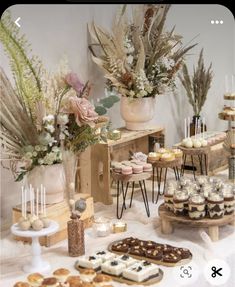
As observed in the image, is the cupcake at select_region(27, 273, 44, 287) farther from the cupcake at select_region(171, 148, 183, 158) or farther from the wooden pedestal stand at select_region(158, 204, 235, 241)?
the cupcake at select_region(171, 148, 183, 158)

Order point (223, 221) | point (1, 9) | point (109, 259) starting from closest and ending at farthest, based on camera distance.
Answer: point (1, 9), point (109, 259), point (223, 221)

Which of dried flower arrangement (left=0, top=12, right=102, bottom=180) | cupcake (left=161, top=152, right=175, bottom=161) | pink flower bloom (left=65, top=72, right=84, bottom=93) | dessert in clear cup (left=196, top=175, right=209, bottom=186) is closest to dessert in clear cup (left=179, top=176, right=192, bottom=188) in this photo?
dessert in clear cup (left=196, top=175, right=209, bottom=186)

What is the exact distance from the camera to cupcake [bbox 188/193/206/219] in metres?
1.35

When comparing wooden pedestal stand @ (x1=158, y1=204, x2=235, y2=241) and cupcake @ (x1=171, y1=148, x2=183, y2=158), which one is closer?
wooden pedestal stand @ (x1=158, y1=204, x2=235, y2=241)

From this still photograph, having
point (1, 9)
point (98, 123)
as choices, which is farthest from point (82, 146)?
point (1, 9)

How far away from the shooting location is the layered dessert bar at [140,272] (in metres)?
1.13

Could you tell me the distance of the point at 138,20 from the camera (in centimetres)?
160

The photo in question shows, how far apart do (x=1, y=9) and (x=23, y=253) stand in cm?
73

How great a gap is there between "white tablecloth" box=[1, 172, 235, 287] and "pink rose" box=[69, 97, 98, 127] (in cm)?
29

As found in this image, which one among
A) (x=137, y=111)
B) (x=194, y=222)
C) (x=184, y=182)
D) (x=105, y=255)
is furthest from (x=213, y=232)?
(x=137, y=111)

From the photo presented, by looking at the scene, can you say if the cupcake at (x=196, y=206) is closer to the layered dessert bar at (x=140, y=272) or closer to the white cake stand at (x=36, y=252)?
the layered dessert bar at (x=140, y=272)

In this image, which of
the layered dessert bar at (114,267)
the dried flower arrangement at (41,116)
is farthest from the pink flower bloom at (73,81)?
the layered dessert bar at (114,267)

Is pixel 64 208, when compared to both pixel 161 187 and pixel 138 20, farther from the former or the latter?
pixel 138 20

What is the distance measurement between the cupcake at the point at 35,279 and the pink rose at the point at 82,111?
37cm
